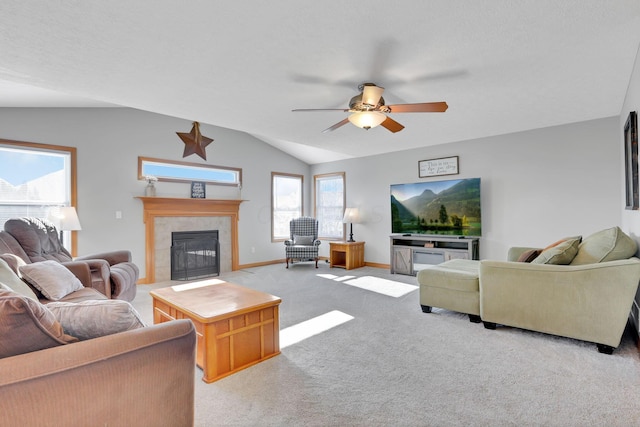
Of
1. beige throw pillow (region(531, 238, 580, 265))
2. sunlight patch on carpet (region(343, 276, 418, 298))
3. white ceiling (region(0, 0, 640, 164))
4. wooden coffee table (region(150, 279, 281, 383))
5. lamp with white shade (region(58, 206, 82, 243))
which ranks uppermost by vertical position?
white ceiling (region(0, 0, 640, 164))

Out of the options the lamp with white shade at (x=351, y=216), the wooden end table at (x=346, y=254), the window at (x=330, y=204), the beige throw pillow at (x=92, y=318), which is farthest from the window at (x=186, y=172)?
the beige throw pillow at (x=92, y=318)

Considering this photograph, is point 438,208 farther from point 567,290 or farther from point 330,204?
point 567,290

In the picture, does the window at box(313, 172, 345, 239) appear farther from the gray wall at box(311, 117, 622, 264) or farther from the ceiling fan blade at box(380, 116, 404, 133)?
the ceiling fan blade at box(380, 116, 404, 133)

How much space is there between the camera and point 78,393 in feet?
3.36

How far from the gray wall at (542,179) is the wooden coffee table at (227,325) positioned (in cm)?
321

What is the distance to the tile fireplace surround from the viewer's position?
5121mm

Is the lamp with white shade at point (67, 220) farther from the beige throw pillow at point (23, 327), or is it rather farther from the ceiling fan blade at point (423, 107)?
the ceiling fan blade at point (423, 107)

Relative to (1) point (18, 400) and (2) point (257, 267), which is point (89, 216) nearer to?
(2) point (257, 267)

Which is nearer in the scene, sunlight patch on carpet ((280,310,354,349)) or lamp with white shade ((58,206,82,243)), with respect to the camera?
sunlight patch on carpet ((280,310,354,349))

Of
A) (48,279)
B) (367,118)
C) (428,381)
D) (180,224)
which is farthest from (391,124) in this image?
(180,224)

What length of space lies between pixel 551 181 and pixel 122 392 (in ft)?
17.1

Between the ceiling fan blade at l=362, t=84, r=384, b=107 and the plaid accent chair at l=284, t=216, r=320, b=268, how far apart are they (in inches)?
159

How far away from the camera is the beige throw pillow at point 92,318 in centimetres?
117

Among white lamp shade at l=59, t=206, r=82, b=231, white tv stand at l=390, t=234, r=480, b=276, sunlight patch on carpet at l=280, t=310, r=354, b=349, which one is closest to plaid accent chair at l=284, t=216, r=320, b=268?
white tv stand at l=390, t=234, r=480, b=276
